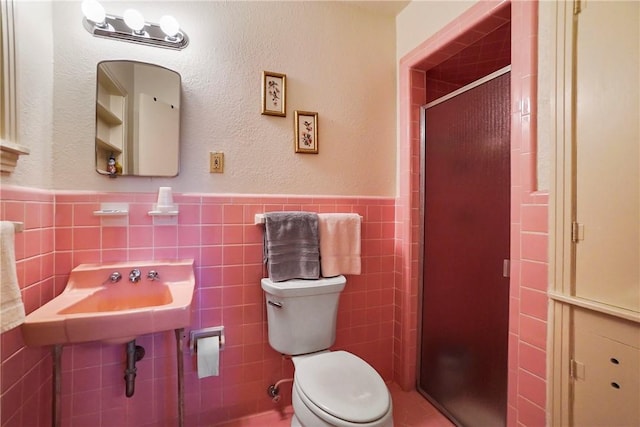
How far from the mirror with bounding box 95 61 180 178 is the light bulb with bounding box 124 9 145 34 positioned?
0.15 meters

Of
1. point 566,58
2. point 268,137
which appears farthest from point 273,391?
point 566,58

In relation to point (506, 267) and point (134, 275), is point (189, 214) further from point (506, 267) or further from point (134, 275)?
point (506, 267)

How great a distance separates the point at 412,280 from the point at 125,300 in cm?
150

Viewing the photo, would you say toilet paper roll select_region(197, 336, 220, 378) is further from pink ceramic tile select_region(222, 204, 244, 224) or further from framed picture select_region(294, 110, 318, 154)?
framed picture select_region(294, 110, 318, 154)

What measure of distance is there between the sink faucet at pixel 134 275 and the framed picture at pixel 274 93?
98cm

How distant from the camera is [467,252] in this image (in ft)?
4.74

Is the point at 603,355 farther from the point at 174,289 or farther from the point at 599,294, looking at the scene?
the point at 174,289

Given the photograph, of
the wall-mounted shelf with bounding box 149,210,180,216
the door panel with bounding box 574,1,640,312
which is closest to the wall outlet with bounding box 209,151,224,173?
the wall-mounted shelf with bounding box 149,210,180,216

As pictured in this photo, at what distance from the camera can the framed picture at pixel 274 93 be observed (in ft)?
4.93

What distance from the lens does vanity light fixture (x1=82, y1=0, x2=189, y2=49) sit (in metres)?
1.21

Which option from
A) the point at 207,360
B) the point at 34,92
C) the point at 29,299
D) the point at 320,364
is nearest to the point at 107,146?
the point at 34,92

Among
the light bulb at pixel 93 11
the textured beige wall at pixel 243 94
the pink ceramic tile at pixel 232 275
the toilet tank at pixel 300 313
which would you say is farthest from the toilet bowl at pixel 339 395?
the light bulb at pixel 93 11

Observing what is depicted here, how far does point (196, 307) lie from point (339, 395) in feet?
2.62

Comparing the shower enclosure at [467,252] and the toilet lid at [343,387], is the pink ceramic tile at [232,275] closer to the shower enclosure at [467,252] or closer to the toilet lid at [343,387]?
the toilet lid at [343,387]
